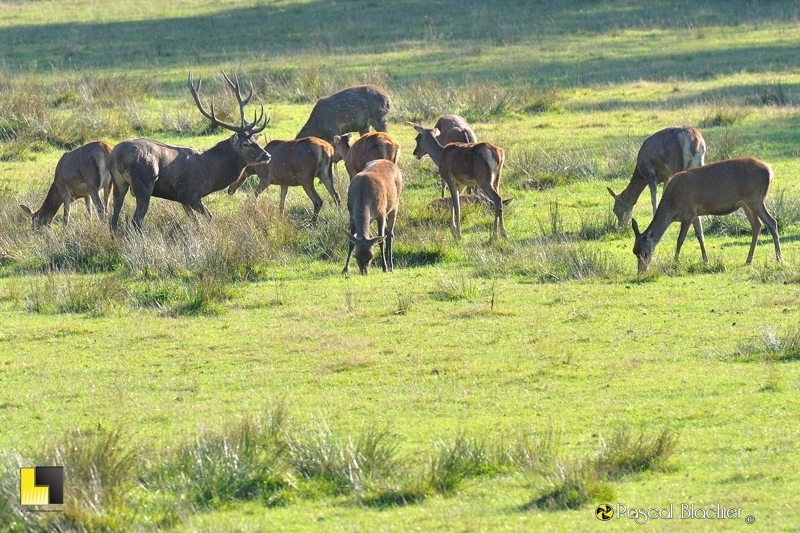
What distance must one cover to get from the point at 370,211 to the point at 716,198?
13.1 feet

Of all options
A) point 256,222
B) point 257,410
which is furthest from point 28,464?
point 256,222

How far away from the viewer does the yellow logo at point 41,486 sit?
A: 23.3ft

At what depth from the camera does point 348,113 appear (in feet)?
70.8

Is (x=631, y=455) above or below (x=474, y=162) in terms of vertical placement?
below

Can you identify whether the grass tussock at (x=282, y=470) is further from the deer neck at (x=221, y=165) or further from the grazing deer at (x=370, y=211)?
the deer neck at (x=221, y=165)

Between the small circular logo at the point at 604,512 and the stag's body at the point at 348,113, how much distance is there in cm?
1447

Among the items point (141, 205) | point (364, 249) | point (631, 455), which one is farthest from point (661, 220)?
point (631, 455)

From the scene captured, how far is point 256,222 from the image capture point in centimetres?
1584

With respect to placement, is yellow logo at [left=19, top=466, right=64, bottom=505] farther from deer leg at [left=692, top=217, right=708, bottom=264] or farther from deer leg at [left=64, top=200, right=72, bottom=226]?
deer leg at [left=64, top=200, right=72, bottom=226]

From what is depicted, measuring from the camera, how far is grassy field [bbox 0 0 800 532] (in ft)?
24.9

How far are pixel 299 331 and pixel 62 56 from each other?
78.1 ft

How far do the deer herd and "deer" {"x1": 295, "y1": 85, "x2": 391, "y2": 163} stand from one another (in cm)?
239

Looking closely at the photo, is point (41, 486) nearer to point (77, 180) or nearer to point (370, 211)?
point (370, 211)

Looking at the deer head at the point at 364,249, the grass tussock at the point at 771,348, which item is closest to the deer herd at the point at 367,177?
the deer head at the point at 364,249
